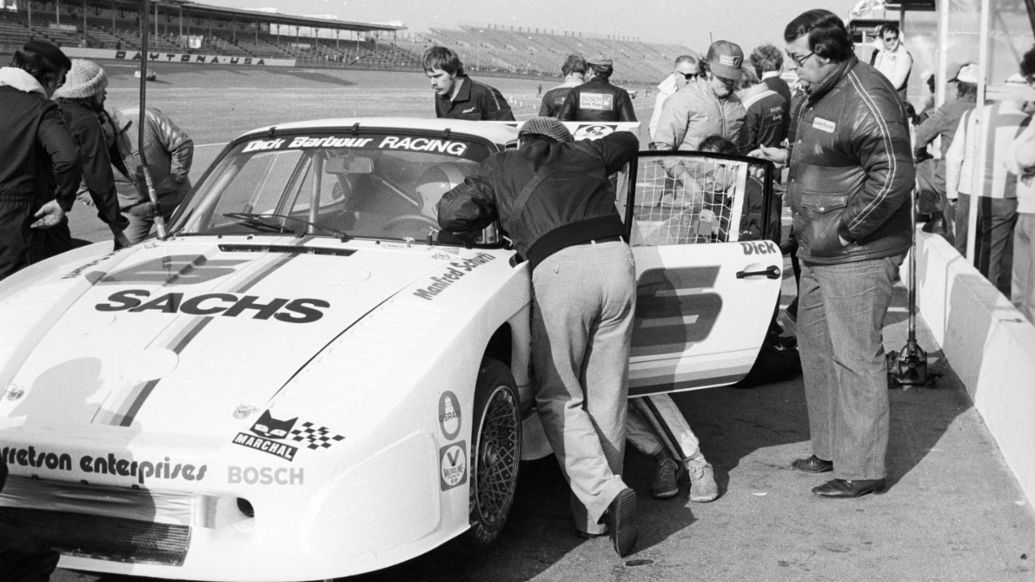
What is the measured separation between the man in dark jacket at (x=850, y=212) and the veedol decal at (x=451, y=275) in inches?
57.6

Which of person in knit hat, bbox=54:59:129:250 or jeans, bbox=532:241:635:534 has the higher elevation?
person in knit hat, bbox=54:59:129:250

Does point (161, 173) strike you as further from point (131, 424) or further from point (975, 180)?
point (975, 180)

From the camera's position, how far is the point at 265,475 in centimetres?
340

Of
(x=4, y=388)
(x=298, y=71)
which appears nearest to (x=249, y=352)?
(x=4, y=388)

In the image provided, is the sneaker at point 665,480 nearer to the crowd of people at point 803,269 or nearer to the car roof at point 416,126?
the crowd of people at point 803,269

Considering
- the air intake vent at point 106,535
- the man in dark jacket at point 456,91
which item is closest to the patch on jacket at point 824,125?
the air intake vent at point 106,535

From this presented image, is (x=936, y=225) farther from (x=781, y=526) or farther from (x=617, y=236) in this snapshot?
(x=617, y=236)

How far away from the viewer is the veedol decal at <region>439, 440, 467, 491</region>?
3.76m

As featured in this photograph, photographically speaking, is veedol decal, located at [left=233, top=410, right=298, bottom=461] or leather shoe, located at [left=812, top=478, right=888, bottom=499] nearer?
veedol decal, located at [left=233, top=410, right=298, bottom=461]

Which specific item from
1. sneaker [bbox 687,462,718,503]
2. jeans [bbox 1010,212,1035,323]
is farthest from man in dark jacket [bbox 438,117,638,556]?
jeans [bbox 1010,212,1035,323]

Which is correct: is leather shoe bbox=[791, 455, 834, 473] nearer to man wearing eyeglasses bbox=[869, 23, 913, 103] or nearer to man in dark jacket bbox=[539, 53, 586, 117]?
man in dark jacket bbox=[539, 53, 586, 117]

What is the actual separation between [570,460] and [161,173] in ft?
14.5

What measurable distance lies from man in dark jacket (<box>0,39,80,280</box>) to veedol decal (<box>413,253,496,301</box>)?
215cm

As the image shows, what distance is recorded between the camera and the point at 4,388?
3828 millimetres
